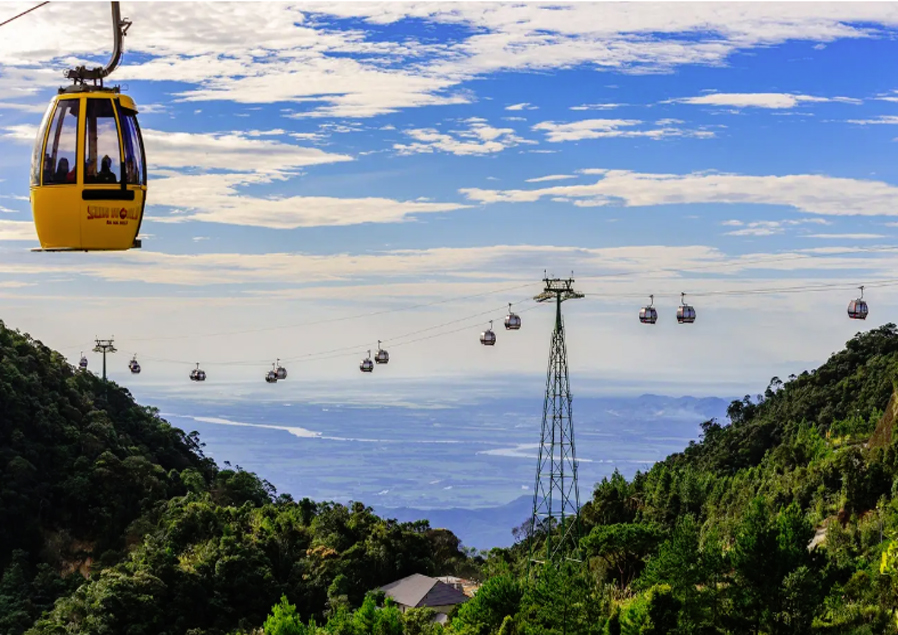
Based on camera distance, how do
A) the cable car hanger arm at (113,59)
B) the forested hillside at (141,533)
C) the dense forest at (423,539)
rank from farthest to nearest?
the forested hillside at (141,533), the dense forest at (423,539), the cable car hanger arm at (113,59)

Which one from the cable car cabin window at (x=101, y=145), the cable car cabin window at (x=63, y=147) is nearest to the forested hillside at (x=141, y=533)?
the cable car cabin window at (x=63, y=147)

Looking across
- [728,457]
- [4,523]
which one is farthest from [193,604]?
[728,457]

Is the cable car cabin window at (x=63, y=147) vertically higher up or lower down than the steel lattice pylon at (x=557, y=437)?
higher up

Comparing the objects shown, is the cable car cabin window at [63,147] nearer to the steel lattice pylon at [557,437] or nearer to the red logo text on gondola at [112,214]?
the red logo text on gondola at [112,214]

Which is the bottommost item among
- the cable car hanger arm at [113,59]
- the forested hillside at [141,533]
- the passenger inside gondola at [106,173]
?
the forested hillside at [141,533]

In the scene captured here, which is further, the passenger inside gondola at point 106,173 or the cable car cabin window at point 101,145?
the passenger inside gondola at point 106,173

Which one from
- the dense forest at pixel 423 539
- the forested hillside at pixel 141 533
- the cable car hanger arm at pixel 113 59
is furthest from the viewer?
the forested hillside at pixel 141 533

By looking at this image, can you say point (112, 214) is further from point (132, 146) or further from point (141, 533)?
point (141, 533)

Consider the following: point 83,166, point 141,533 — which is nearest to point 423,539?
point 141,533
